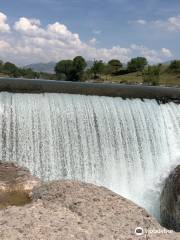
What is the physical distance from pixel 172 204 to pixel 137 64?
72500mm

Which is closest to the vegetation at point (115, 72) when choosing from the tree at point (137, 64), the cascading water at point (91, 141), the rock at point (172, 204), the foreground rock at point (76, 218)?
the tree at point (137, 64)

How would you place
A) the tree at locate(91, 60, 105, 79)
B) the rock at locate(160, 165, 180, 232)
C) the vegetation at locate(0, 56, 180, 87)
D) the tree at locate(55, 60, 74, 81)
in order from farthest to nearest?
the tree at locate(55, 60, 74, 81) < the tree at locate(91, 60, 105, 79) < the vegetation at locate(0, 56, 180, 87) < the rock at locate(160, 165, 180, 232)

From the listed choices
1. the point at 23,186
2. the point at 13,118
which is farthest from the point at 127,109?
the point at 23,186

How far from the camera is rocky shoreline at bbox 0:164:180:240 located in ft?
23.0

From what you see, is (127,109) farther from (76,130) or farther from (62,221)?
(62,221)

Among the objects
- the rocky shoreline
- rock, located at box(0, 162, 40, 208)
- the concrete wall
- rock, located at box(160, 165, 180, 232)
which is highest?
the concrete wall

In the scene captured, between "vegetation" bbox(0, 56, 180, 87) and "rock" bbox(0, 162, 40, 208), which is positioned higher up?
"vegetation" bbox(0, 56, 180, 87)

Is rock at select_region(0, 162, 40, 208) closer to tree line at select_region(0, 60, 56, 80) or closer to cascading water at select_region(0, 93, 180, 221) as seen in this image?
cascading water at select_region(0, 93, 180, 221)

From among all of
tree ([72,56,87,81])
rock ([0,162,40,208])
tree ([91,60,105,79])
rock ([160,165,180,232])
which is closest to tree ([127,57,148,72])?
tree ([91,60,105,79])

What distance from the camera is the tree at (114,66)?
8712cm

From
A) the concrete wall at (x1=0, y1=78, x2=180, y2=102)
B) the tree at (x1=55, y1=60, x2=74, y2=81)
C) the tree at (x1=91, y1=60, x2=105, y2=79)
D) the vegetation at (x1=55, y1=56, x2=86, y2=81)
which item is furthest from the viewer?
the tree at (x1=55, y1=60, x2=74, y2=81)

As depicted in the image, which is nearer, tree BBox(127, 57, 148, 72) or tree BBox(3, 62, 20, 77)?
tree BBox(127, 57, 148, 72)

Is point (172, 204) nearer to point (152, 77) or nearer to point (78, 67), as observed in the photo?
point (152, 77)

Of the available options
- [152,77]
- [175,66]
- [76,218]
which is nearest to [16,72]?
[175,66]
